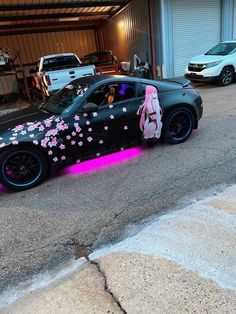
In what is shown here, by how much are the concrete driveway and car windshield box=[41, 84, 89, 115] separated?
1.06 m

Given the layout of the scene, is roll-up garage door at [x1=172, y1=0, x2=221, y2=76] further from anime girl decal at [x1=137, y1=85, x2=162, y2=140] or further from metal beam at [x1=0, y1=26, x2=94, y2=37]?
anime girl decal at [x1=137, y1=85, x2=162, y2=140]

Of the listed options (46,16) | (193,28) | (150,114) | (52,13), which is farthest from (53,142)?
(46,16)

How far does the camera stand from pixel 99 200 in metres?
3.89

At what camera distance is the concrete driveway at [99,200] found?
9.91 feet

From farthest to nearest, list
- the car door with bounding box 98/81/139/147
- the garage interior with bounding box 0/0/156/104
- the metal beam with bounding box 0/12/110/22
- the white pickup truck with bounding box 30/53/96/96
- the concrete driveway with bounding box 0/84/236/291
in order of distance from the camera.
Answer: the metal beam with bounding box 0/12/110/22
the garage interior with bounding box 0/0/156/104
the white pickup truck with bounding box 30/53/96/96
the car door with bounding box 98/81/139/147
the concrete driveway with bounding box 0/84/236/291

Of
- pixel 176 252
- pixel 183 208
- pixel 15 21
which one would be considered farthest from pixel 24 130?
pixel 15 21

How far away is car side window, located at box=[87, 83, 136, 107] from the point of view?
492cm

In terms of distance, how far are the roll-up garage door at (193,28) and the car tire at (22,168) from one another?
11.4 metres

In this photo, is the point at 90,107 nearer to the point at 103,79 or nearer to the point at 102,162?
the point at 103,79

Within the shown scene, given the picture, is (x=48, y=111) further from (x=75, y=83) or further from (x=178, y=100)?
(x=178, y=100)

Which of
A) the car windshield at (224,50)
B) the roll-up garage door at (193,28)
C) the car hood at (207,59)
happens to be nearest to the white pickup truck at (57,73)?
the car hood at (207,59)

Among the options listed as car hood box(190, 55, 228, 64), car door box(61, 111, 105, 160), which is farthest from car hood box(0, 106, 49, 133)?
car hood box(190, 55, 228, 64)

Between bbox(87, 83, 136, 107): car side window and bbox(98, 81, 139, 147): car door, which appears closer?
bbox(98, 81, 139, 147): car door

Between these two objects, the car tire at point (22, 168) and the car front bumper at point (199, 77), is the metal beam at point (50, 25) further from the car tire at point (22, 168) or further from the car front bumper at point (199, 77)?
the car tire at point (22, 168)
